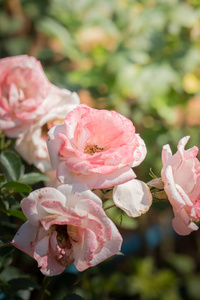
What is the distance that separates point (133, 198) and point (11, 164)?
28 cm

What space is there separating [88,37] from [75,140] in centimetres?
124

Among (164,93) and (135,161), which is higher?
(135,161)

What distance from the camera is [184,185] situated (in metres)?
0.55

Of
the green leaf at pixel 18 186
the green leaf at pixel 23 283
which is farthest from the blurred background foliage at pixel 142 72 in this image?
the green leaf at pixel 18 186

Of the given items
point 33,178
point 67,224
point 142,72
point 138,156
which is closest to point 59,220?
point 67,224

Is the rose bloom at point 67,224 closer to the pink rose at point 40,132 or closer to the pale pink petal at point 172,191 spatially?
the pale pink petal at point 172,191

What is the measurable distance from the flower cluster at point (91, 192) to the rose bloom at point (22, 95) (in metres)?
0.17

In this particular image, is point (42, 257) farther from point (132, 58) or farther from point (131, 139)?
point (132, 58)

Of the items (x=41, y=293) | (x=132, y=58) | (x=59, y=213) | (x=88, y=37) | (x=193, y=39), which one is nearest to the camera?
(x=59, y=213)


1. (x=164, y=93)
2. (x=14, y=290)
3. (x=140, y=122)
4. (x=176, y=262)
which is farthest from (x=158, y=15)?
(x=14, y=290)

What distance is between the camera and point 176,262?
1765 mm

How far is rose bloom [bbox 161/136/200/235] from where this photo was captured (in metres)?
0.53

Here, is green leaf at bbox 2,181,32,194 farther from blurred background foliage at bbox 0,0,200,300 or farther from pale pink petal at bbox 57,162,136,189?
blurred background foliage at bbox 0,0,200,300

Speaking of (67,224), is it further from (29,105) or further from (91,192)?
(29,105)
